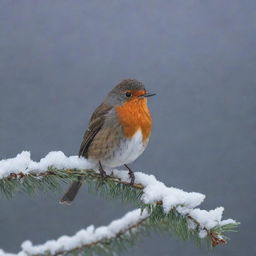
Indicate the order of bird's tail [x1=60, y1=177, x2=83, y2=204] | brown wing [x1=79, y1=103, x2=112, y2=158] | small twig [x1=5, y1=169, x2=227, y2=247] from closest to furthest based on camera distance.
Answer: small twig [x1=5, y1=169, x2=227, y2=247]
bird's tail [x1=60, y1=177, x2=83, y2=204]
brown wing [x1=79, y1=103, x2=112, y2=158]

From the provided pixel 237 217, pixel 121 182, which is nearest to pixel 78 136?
pixel 237 217

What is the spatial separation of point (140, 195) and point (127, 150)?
459 millimetres

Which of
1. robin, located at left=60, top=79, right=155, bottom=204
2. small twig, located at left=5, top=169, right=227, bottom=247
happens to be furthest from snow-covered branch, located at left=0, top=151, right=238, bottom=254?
robin, located at left=60, top=79, right=155, bottom=204


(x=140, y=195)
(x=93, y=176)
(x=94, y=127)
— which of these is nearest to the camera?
(x=140, y=195)

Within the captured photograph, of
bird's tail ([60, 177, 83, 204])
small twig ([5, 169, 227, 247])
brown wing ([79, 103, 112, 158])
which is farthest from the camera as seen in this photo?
brown wing ([79, 103, 112, 158])

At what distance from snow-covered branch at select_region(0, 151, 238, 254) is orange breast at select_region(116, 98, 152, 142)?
1.31ft

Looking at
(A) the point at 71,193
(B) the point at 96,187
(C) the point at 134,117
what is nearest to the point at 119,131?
(C) the point at 134,117

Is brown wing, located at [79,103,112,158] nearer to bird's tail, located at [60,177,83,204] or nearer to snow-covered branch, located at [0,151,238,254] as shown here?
bird's tail, located at [60,177,83,204]

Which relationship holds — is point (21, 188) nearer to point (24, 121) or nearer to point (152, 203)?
point (152, 203)

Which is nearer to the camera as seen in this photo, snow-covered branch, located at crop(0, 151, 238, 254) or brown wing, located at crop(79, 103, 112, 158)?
snow-covered branch, located at crop(0, 151, 238, 254)

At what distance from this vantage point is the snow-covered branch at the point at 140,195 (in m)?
1.77

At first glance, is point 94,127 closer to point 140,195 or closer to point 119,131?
point 119,131

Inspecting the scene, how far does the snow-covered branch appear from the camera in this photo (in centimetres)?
177

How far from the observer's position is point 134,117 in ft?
8.27
